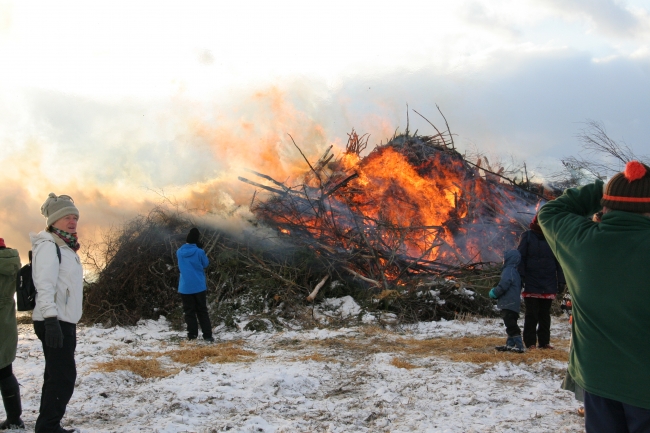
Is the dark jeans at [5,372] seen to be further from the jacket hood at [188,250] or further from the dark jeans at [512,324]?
the dark jeans at [512,324]

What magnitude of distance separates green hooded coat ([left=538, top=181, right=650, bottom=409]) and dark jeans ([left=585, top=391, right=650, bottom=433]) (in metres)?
0.06

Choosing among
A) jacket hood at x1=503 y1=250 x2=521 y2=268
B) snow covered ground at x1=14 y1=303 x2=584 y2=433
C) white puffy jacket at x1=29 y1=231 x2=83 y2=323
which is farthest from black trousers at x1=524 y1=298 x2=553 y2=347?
white puffy jacket at x1=29 y1=231 x2=83 y2=323

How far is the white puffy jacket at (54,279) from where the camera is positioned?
3.94 metres

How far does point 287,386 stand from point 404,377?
4.06 ft

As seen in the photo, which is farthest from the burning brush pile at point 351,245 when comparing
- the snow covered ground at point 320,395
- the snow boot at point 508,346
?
the snow covered ground at point 320,395

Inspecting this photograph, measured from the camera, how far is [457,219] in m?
12.2

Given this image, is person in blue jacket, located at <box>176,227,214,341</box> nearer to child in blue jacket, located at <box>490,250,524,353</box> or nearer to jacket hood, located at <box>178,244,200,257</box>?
jacket hood, located at <box>178,244,200,257</box>

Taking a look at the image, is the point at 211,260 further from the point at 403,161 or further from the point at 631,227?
the point at 631,227

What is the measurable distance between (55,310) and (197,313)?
490cm

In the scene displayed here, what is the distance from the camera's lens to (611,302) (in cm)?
222

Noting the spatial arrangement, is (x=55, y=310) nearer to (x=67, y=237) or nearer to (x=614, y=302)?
(x=67, y=237)

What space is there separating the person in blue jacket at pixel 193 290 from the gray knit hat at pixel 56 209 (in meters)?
4.55

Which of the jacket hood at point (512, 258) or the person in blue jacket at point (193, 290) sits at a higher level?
the jacket hood at point (512, 258)

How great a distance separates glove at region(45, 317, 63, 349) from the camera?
12.8 ft
